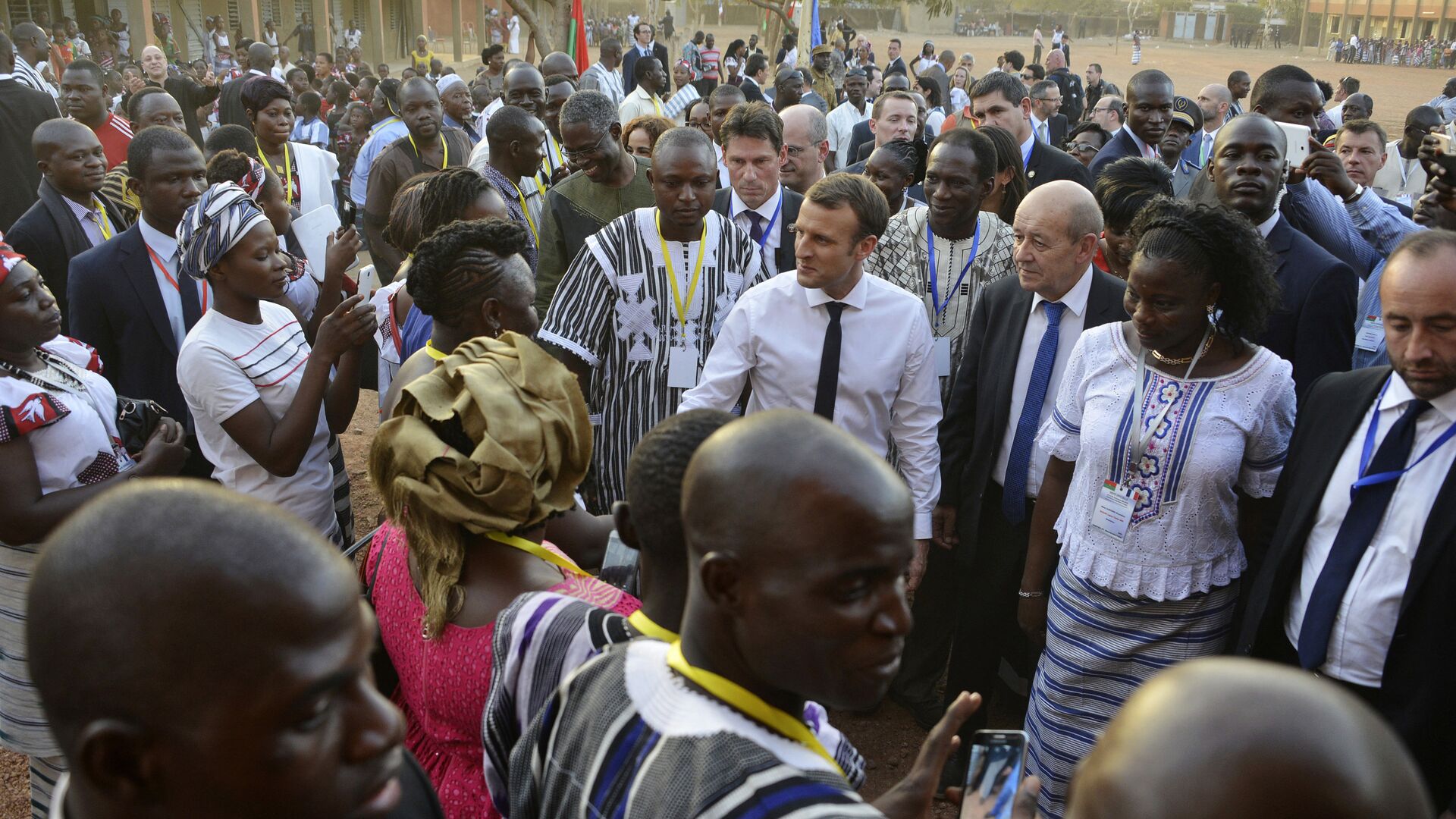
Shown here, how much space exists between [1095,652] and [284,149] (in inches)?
240

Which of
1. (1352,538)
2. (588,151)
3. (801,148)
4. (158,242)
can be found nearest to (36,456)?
(158,242)

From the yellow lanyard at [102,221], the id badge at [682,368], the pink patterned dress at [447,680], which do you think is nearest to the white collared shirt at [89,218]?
the yellow lanyard at [102,221]

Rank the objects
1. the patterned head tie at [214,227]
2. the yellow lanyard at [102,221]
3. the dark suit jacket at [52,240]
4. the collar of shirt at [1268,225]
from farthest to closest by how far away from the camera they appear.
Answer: the yellow lanyard at [102,221], the dark suit jacket at [52,240], the collar of shirt at [1268,225], the patterned head tie at [214,227]

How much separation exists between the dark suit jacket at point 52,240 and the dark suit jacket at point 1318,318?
5.11 metres

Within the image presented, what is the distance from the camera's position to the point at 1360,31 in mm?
57594

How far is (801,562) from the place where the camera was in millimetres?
1385

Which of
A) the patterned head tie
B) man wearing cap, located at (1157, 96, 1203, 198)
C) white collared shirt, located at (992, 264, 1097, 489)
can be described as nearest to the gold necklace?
white collared shirt, located at (992, 264, 1097, 489)

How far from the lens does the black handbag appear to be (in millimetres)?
3135

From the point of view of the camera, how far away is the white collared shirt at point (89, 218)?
4.98 metres

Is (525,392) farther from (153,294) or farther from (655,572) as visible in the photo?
(153,294)

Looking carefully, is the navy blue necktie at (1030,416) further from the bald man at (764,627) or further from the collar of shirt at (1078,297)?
the bald man at (764,627)

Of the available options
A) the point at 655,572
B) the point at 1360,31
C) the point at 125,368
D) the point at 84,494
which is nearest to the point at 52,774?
the point at 84,494

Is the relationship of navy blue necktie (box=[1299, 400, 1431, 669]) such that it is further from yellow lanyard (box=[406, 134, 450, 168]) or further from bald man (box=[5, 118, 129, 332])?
yellow lanyard (box=[406, 134, 450, 168])

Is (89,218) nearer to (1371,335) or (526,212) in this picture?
(526,212)
